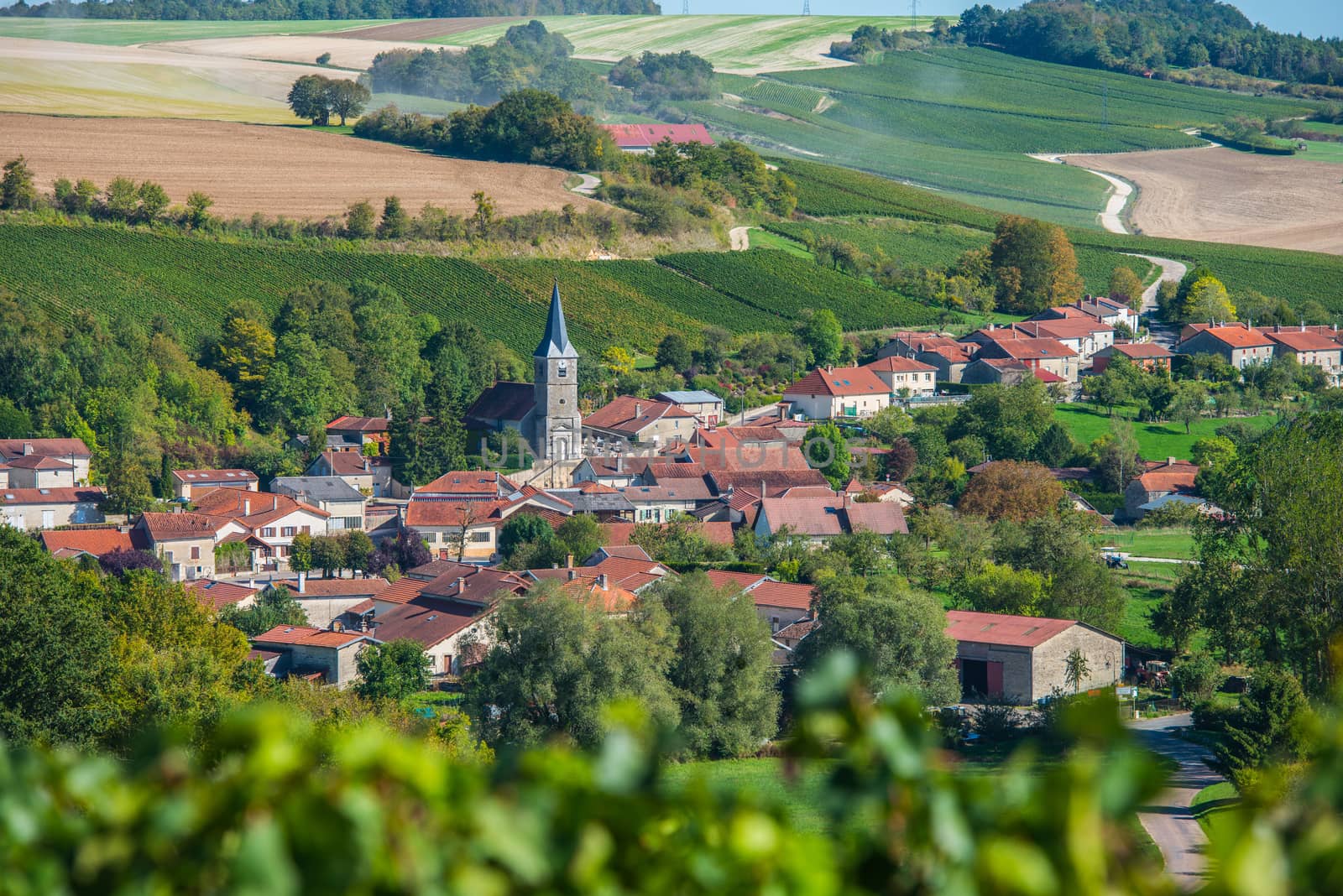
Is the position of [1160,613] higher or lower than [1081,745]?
lower

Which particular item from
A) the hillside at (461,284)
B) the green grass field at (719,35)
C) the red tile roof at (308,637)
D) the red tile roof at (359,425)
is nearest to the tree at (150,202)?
the hillside at (461,284)

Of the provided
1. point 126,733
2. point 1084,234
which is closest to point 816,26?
point 1084,234

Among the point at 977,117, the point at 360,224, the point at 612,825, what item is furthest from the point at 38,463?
the point at 977,117

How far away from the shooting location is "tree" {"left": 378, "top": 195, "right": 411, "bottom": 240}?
83.2 m

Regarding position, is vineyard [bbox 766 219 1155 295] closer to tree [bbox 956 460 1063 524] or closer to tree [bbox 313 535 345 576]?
tree [bbox 956 460 1063 524]

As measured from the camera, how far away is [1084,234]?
10594cm

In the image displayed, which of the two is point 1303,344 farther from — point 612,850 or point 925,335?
point 612,850

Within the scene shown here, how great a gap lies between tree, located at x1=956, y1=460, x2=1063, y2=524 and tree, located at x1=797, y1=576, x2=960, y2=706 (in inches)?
667

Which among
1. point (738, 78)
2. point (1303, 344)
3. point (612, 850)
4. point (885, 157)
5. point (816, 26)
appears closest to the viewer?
point (612, 850)

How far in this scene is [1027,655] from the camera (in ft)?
118

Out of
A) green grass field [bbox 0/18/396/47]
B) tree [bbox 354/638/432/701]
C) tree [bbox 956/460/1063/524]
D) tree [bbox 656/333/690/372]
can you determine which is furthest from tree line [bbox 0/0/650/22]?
tree [bbox 354/638/432/701]

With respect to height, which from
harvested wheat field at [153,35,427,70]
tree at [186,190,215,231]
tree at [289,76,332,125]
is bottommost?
tree at [186,190,215,231]

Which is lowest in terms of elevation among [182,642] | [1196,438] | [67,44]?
[1196,438]

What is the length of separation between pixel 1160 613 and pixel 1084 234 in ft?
237
